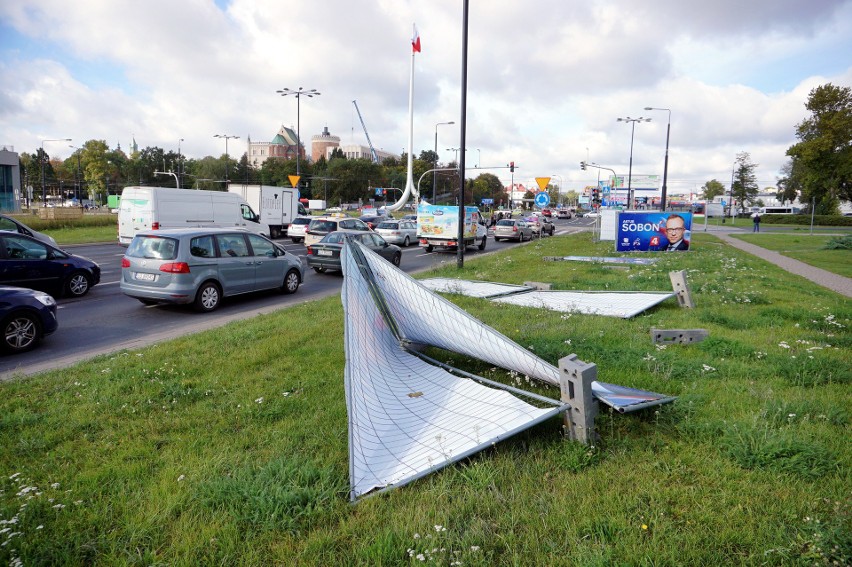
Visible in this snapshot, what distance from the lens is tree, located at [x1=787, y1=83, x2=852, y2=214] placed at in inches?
2116

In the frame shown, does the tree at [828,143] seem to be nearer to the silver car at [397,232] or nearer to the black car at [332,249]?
the silver car at [397,232]

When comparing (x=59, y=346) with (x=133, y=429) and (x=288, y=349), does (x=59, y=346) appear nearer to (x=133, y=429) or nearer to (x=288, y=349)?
(x=288, y=349)

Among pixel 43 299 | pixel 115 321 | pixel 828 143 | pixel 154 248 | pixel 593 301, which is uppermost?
pixel 828 143

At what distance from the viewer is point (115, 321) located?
31.6 feet

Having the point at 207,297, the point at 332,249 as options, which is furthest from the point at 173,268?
the point at 332,249

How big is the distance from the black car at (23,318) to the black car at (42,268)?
3285mm

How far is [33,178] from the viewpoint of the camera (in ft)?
294

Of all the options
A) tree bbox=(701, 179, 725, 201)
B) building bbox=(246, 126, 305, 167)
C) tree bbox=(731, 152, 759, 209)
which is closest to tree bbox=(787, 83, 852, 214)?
tree bbox=(731, 152, 759, 209)

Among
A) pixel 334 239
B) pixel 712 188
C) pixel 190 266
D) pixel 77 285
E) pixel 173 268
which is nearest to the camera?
pixel 173 268

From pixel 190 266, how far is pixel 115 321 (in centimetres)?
157

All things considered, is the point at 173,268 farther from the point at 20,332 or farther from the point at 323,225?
Result: the point at 323,225

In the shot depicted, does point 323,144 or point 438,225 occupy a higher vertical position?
point 323,144

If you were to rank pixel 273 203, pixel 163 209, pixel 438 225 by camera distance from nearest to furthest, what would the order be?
pixel 163 209 → pixel 438 225 → pixel 273 203

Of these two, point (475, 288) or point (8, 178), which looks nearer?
point (475, 288)
